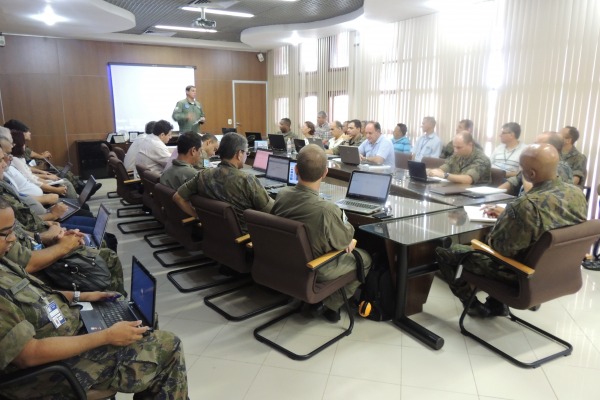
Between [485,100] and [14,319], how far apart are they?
5.93m

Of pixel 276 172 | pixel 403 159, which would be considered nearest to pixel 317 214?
pixel 276 172

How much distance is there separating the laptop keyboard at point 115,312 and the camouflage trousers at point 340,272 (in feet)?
3.41

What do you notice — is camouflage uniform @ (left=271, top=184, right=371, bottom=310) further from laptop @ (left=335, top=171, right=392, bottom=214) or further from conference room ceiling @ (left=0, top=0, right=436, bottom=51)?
conference room ceiling @ (left=0, top=0, right=436, bottom=51)

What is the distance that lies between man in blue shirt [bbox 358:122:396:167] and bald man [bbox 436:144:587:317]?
115 inches

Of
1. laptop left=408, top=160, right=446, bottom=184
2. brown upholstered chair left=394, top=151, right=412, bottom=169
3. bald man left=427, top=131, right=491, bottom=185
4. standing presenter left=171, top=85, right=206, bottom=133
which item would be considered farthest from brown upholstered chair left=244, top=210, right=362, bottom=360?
standing presenter left=171, top=85, right=206, bottom=133

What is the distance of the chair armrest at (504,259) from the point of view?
2.15m

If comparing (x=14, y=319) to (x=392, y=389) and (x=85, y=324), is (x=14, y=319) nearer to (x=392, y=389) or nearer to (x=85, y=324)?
(x=85, y=324)

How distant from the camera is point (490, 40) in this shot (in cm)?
556

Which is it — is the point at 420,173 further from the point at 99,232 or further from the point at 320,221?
the point at 99,232

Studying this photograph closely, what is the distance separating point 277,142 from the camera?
22.6 feet

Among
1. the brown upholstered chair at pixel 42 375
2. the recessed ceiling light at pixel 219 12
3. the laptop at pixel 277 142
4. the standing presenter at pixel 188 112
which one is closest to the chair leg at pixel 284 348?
the brown upholstered chair at pixel 42 375

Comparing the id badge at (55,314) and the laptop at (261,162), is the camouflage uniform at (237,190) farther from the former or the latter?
the laptop at (261,162)

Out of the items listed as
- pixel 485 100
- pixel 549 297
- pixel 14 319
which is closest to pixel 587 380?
pixel 549 297

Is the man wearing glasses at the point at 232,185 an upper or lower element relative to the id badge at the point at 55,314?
upper
